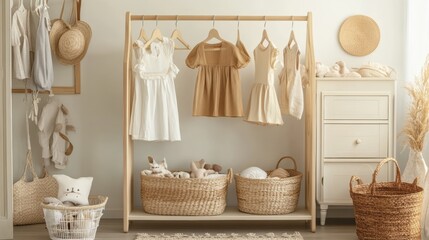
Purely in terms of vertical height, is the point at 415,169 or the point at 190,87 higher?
the point at 190,87

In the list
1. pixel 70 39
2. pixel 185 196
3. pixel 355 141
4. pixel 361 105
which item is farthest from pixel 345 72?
pixel 70 39

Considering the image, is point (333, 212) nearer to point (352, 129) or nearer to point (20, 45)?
point (352, 129)

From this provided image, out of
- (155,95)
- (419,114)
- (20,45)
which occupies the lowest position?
(419,114)

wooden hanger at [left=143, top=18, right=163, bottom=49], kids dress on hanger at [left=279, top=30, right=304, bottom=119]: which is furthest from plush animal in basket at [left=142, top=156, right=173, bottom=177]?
kids dress on hanger at [left=279, top=30, right=304, bottom=119]

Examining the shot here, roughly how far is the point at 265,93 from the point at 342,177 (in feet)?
2.53

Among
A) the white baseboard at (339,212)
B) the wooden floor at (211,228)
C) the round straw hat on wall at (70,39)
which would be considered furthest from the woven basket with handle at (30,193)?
the white baseboard at (339,212)

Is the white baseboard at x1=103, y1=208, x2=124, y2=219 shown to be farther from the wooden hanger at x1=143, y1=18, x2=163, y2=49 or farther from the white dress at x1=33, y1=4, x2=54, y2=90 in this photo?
the wooden hanger at x1=143, y1=18, x2=163, y2=49

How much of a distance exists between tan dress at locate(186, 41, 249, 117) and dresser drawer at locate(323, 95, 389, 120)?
0.62 metres

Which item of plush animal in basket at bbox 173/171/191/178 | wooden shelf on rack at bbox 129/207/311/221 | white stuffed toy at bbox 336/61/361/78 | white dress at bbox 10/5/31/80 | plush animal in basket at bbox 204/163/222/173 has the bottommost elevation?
wooden shelf on rack at bbox 129/207/311/221

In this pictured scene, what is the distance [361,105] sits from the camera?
465 centimetres

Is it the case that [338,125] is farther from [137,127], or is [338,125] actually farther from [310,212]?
[137,127]

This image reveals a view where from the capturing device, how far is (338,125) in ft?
15.3

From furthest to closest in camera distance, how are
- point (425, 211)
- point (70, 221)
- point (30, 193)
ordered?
point (30, 193), point (425, 211), point (70, 221)

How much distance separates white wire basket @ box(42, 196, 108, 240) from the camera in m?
4.27
